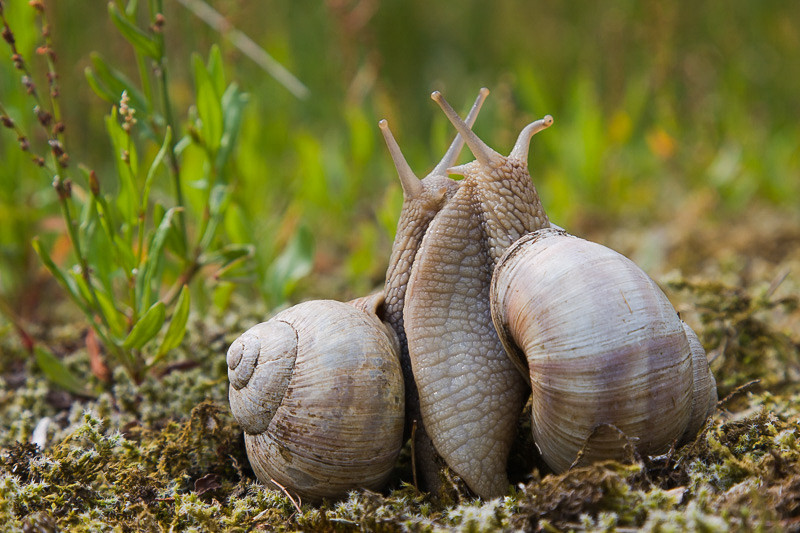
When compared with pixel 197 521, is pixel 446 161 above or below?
above

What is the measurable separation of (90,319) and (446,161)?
4.47ft

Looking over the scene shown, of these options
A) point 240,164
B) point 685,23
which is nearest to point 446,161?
point 240,164

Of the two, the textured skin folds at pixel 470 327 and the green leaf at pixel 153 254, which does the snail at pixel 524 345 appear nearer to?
the textured skin folds at pixel 470 327

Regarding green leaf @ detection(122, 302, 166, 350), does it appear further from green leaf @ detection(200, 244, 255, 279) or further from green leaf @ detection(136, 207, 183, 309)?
green leaf @ detection(200, 244, 255, 279)

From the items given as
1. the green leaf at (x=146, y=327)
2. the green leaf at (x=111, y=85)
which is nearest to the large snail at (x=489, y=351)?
the green leaf at (x=146, y=327)

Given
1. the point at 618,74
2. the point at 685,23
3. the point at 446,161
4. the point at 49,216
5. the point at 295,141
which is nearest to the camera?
the point at 446,161

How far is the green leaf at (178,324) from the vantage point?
7.51 feet

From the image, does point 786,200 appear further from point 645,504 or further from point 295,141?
point 645,504

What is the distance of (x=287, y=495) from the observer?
6.19 ft

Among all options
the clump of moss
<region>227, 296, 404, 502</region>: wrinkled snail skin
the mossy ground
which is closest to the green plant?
the mossy ground

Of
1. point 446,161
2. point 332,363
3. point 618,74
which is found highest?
point 618,74

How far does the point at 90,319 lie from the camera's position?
2.36 metres

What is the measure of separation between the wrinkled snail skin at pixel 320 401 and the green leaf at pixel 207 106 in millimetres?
1105

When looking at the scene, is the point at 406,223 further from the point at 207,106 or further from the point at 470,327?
the point at 207,106
